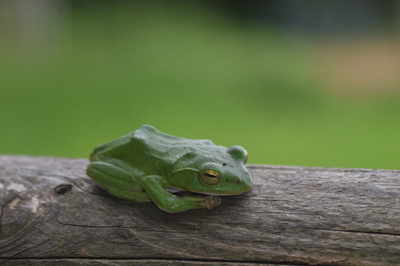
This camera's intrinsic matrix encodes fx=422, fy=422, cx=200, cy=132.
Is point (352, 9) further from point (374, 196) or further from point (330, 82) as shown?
point (374, 196)

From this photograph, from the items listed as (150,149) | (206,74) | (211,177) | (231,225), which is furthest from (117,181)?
(206,74)

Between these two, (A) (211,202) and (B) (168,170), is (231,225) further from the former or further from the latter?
(B) (168,170)

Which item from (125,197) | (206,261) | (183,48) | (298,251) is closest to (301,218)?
(298,251)

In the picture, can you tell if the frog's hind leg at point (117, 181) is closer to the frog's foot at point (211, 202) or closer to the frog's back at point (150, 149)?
the frog's back at point (150, 149)

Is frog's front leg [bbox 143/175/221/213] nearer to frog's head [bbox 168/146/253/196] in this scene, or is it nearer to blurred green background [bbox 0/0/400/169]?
frog's head [bbox 168/146/253/196]

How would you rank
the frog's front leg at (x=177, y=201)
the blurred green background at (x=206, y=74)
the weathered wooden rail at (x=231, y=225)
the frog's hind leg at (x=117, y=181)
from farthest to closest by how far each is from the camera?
1. the blurred green background at (x=206, y=74)
2. the frog's hind leg at (x=117, y=181)
3. the frog's front leg at (x=177, y=201)
4. the weathered wooden rail at (x=231, y=225)

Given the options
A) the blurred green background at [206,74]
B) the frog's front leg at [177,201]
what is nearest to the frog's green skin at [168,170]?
the frog's front leg at [177,201]

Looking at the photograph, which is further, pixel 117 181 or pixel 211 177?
pixel 117 181
